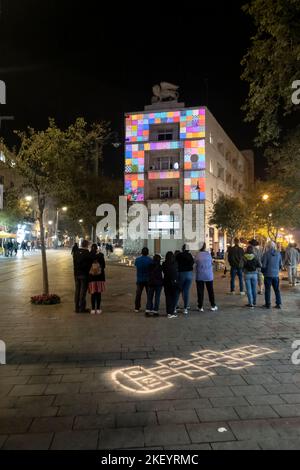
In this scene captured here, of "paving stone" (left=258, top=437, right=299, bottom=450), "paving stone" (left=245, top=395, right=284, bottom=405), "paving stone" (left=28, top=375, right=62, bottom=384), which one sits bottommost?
Answer: "paving stone" (left=245, top=395, right=284, bottom=405)

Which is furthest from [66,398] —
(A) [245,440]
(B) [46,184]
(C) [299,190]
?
(C) [299,190]

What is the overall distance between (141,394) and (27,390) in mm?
1393

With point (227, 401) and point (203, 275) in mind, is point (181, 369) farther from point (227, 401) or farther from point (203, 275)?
point (203, 275)

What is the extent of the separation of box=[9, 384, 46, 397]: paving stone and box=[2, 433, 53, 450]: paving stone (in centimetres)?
102

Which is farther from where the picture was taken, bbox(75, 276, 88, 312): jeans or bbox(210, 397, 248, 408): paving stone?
bbox(75, 276, 88, 312): jeans

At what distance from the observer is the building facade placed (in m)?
49.7

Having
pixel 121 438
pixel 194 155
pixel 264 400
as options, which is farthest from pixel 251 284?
pixel 194 155

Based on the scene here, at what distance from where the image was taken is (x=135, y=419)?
391 centimetres

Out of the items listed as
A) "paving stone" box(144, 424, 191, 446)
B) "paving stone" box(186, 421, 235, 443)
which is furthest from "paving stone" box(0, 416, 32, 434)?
"paving stone" box(186, 421, 235, 443)

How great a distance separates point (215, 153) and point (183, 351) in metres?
51.2

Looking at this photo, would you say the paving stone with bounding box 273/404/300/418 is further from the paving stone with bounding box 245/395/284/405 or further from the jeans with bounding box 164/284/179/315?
the jeans with bounding box 164/284/179/315

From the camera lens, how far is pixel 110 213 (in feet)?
102
